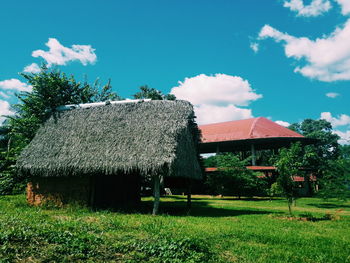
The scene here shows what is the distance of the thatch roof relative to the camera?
10992 millimetres

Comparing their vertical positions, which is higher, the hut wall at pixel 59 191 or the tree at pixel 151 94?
the tree at pixel 151 94

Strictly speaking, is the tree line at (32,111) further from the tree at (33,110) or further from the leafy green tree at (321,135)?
the leafy green tree at (321,135)

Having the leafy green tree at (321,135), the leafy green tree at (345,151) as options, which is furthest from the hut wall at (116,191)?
Answer: the leafy green tree at (321,135)

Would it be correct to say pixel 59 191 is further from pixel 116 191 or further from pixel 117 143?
pixel 117 143

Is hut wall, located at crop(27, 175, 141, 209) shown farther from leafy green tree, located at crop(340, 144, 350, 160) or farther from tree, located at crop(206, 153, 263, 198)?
tree, located at crop(206, 153, 263, 198)

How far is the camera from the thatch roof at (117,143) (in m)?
11.0

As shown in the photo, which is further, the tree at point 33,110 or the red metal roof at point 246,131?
the red metal roof at point 246,131

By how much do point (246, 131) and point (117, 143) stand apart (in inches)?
738

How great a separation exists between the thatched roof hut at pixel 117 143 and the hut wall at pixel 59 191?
442 millimetres

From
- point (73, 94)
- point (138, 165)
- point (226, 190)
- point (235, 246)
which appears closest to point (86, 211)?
point (138, 165)

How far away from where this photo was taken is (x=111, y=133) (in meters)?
12.7

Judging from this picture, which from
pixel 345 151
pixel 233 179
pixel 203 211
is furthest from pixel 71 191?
pixel 233 179

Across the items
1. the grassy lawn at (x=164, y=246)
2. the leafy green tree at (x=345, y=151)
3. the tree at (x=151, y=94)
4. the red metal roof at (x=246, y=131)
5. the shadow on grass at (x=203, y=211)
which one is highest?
the tree at (x=151, y=94)

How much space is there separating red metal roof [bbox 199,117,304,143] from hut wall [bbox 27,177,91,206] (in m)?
18.2
